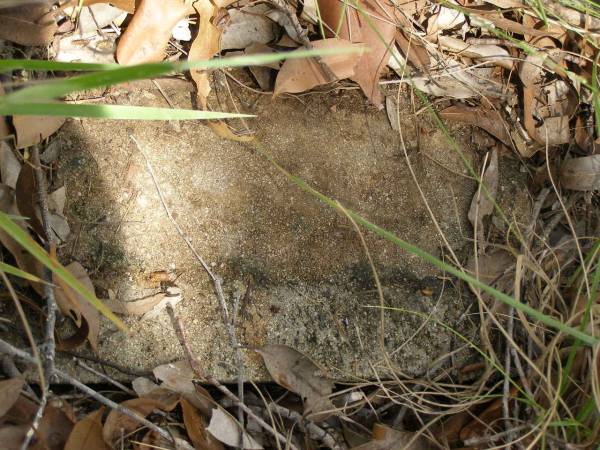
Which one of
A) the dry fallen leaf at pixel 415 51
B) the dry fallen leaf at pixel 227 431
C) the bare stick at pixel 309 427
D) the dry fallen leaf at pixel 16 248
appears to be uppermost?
→ the dry fallen leaf at pixel 415 51

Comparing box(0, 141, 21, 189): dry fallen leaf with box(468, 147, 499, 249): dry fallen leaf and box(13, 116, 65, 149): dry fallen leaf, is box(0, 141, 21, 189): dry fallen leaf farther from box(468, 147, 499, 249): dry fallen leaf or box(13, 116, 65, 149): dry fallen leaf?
box(468, 147, 499, 249): dry fallen leaf

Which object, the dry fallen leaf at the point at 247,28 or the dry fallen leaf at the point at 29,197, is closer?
the dry fallen leaf at the point at 29,197

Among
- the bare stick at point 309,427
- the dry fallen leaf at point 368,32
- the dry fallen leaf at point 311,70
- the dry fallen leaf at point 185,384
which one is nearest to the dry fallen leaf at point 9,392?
the dry fallen leaf at point 185,384

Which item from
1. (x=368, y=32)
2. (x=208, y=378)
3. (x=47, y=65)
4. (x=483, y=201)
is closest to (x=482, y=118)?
(x=483, y=201)

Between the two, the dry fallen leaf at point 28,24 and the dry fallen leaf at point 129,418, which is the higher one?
the dry fallen leaf at point 28,24

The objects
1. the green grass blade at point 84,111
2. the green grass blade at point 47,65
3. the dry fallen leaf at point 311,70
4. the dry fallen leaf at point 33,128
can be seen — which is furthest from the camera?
the dry fallen leaf at point 311,70

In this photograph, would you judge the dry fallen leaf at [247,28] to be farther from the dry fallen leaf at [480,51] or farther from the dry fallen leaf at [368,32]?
the dry fallen leaf at [480,51]

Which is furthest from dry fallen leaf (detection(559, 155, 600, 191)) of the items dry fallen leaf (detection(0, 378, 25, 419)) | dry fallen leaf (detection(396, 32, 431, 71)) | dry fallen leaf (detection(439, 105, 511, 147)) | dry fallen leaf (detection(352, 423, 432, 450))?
dry fallen leaf (detection(0, 378, 25, 419))
